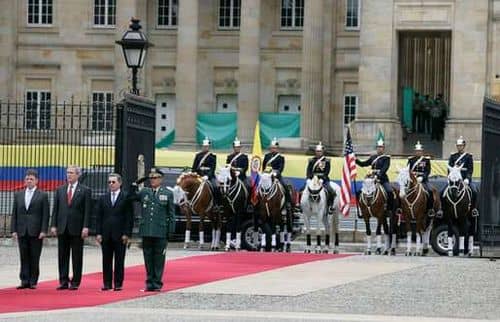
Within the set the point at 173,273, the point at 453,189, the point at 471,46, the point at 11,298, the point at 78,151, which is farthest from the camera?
the point at 471,46

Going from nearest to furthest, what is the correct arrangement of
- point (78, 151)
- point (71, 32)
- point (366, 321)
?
point (366, 321), point (78, 151), point (71, 32)

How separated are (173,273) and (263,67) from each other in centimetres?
4520

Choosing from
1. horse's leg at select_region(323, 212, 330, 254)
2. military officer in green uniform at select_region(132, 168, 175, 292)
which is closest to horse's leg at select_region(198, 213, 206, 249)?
horse's leg at select_region(323, 212, 330, 254)

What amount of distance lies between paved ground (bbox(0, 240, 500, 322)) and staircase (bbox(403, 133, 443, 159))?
3068 cm

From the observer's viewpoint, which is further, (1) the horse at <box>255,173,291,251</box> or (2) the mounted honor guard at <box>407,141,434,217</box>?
(1) the horse at <box>255,173,291,251</box>

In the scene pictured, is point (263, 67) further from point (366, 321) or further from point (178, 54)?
point (366, 321)

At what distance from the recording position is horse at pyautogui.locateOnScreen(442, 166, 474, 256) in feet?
137

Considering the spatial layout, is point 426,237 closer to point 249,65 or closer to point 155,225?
point 155,225

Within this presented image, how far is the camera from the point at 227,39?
7888cm

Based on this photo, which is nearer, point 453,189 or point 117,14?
point 453,189

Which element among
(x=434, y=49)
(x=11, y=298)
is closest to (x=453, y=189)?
(x=11, y=298)

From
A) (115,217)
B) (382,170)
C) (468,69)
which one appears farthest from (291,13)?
(115,217)

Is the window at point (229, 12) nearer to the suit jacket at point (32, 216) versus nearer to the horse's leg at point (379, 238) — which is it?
the horse's leg at point (379, 238)

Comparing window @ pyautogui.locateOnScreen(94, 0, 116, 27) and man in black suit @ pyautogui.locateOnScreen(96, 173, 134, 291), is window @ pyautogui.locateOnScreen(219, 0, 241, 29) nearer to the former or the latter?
window @ pyautogui.locateOnScreen(94, 0, 116, 27)
